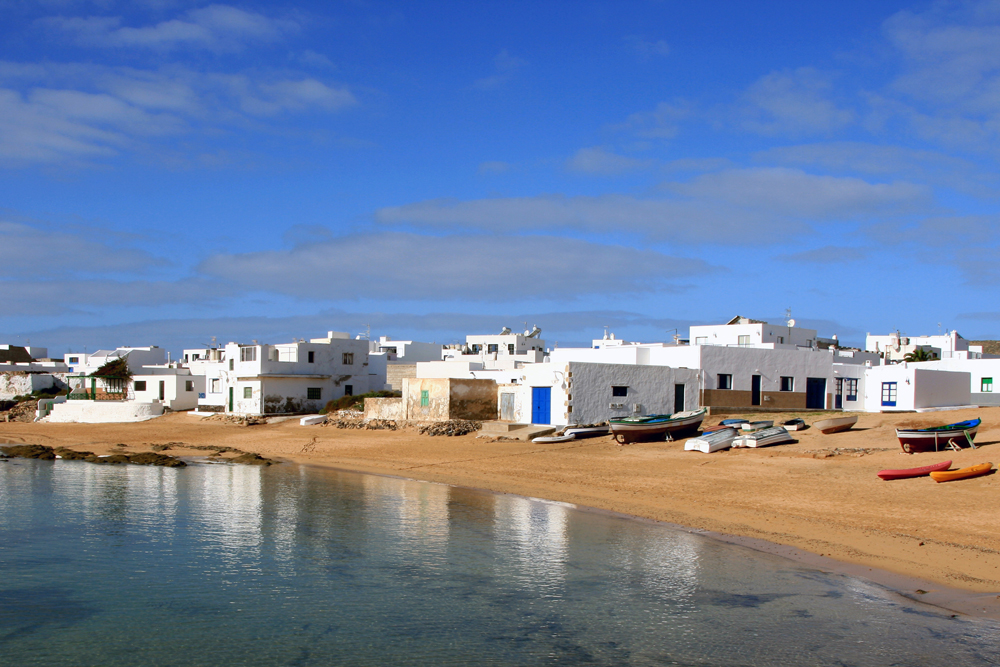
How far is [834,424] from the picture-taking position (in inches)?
1254

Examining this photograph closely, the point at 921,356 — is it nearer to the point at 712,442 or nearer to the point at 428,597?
the point at 712,442

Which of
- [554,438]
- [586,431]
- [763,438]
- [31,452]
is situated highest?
[763,438]

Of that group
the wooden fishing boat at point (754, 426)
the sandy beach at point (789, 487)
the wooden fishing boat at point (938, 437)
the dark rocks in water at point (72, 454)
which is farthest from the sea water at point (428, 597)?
the dark rocks in water at point (72, 454)

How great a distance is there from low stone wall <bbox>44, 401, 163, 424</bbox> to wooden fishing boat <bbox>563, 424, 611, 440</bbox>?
37032 millimetres

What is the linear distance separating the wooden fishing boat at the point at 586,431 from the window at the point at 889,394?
59.5 ft

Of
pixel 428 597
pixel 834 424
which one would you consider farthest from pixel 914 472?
pixel 428 597

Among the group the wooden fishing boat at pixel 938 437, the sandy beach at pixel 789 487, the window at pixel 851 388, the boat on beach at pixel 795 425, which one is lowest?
the sandy beach at pixel 789 487

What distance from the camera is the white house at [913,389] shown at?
43.4 metres

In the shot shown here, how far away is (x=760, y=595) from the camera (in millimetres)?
14477

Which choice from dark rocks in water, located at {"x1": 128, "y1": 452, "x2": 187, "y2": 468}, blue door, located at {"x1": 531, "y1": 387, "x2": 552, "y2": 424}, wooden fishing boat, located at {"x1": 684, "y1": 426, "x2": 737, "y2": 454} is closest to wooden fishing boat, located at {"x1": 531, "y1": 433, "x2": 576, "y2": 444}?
blue door, located at {"x1": 531, "y1": 387, "x2": 552, "y2": 424}

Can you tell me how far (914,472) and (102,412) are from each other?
56729 millimetres

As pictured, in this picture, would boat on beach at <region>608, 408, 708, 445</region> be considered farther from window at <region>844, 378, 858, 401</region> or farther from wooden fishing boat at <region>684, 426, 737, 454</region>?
window at <region>844, 378, 858, 401</region>

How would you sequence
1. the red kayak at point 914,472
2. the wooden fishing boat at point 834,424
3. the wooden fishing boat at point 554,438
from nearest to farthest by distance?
1. the red kayak at point 914,472
2. the wooden fishing boat at point 834,424
3. the wooden fishing boat at point 554,438

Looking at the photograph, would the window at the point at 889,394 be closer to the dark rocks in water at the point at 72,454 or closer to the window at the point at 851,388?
the window at the point at 851,388
